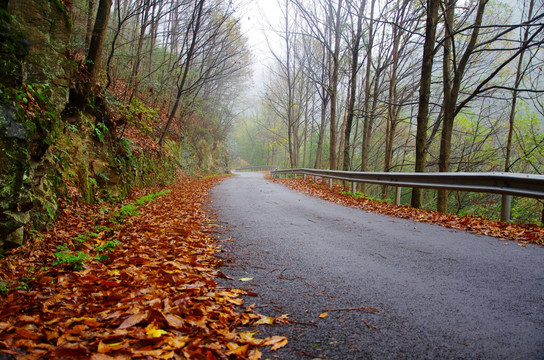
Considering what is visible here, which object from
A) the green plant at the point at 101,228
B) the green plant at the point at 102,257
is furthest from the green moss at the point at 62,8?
the green plant at the point at 102,257

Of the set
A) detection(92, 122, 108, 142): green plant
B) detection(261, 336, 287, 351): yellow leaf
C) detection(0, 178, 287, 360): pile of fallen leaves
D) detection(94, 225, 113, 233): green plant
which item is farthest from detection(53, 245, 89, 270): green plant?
detection(92, 122, 108, 142): green plant

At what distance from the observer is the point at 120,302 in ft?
8.05

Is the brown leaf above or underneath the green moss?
underneath

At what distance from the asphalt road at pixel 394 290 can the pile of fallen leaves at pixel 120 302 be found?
30 cm

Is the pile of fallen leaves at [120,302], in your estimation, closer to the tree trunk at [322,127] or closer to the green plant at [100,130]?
the green plant at [100,130]

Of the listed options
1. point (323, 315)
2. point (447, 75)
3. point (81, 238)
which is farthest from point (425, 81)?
point (81, 238)

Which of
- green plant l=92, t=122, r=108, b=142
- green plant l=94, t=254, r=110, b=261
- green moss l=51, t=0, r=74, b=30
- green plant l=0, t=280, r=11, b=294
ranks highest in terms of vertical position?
green moss l=51, t=0, r=74, b=30

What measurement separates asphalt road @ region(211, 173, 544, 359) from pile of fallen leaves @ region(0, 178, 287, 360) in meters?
0.30

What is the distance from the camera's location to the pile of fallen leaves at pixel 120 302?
6.06 ft

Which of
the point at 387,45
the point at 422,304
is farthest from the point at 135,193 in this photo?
the point at 387,45

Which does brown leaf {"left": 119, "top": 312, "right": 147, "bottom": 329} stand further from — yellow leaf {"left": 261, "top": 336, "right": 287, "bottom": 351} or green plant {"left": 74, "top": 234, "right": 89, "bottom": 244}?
green plant {"left": 74, "top": 234, "right": 89, "bottom": 244}

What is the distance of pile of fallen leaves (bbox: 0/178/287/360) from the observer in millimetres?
1847

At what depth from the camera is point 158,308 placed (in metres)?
2.31

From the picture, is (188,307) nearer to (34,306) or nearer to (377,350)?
(34,306)
